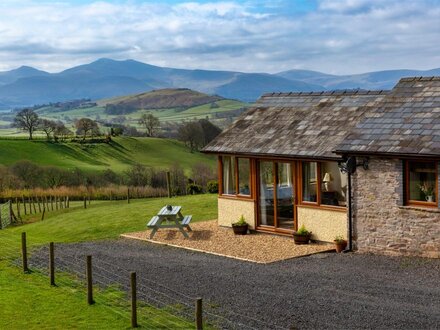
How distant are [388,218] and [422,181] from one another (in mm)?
1310

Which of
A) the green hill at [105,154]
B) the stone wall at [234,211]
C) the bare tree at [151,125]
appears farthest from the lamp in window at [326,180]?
the bare tree at [151,125]

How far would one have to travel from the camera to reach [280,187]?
68.7 ft

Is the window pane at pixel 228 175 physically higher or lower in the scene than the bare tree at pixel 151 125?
lower

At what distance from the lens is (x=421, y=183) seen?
1728 centimetres

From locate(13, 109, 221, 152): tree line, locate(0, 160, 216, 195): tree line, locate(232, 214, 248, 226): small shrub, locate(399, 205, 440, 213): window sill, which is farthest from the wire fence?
locate(13, 109, 221, 152): tree line

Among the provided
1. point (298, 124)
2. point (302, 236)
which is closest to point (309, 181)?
point (302, 236)

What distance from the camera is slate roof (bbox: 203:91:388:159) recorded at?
65.1 feet

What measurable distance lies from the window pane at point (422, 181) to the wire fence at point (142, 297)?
6966 mm

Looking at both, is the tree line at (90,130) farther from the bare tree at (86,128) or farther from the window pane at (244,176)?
the window pane at (244,176)

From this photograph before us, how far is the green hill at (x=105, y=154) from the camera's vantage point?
83438mm

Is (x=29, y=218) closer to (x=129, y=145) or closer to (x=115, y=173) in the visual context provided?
(x=115, y=173)

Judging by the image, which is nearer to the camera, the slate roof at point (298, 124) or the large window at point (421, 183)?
the large window at point (421, 183)

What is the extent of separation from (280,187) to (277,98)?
417cm

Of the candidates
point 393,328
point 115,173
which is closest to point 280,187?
point 393,328
